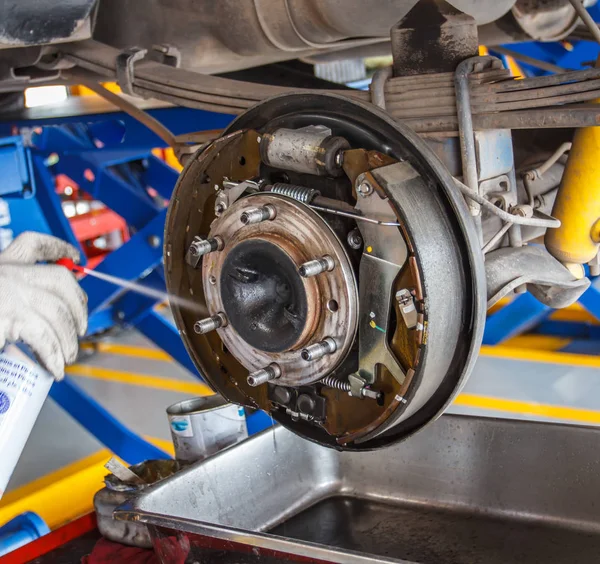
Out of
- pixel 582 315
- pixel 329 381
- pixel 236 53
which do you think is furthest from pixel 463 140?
pixel 582 315

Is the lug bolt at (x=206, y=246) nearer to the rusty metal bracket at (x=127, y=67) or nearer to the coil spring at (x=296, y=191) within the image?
the coil spring at (x=296, y=191)

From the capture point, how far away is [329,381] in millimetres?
869

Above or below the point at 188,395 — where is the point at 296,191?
above

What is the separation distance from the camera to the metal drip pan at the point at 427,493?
1142 mm

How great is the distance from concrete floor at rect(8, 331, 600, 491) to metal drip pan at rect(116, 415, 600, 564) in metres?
1.09

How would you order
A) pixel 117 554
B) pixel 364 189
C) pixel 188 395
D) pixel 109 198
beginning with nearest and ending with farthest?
1. pixel 364 189
2. pixel 117 554
3. pixel 109 198
4. pixel 188 395

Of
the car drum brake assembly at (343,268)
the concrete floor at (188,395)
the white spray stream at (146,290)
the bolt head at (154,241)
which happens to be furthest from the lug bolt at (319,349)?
the concrete floor at (188,395)

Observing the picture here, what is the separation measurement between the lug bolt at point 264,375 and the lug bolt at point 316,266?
0.45 feet

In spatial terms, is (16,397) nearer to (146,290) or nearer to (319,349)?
(319,349)

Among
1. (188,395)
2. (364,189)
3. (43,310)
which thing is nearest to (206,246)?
(364,189)

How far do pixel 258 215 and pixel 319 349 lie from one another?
0.16 meters

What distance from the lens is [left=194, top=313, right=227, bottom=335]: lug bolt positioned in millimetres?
912

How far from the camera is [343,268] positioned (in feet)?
2.65

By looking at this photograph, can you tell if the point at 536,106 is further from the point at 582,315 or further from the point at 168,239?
the point at 582,315
